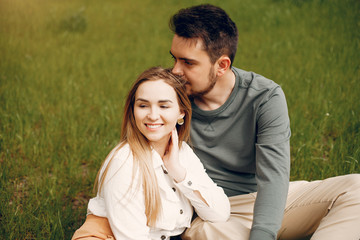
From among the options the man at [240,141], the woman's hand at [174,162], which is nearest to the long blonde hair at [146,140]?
the woman's hand at [174,162]

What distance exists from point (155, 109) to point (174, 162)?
333 millimetres

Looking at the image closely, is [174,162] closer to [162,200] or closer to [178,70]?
[162,200]

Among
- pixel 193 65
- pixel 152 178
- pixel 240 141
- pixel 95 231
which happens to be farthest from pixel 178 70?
pixel 95 231

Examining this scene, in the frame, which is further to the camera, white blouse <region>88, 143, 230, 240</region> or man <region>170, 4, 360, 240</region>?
man <region>170, 4, 360, 240</region>

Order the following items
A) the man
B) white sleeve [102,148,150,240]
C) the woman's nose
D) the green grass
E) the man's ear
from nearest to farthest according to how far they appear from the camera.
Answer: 1. white sleeve [102,148,150,240]
2. the woman's nose
3. the man
4. the man's ear
5. the green grass

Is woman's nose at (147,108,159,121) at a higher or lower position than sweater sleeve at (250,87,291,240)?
higher

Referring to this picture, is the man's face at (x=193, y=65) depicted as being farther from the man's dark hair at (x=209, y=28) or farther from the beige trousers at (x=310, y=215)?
the beige trousers at (x=310, y=215)

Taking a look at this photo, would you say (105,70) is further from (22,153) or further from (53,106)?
(22,153)

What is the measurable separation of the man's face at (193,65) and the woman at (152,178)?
0.68 feet

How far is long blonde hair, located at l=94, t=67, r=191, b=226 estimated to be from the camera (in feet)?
7.29

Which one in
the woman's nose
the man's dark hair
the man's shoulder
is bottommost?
the woman's nose

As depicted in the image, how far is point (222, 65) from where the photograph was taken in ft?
8.91

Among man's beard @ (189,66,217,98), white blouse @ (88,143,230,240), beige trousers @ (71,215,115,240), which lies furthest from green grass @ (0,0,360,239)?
man's beard @ (189,66,217,98)

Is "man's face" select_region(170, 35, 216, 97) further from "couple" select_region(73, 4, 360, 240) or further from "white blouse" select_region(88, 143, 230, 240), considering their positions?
"white blouse" select_region(88, 143, 230, 240)
